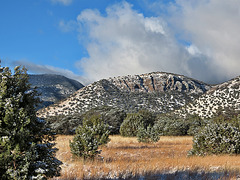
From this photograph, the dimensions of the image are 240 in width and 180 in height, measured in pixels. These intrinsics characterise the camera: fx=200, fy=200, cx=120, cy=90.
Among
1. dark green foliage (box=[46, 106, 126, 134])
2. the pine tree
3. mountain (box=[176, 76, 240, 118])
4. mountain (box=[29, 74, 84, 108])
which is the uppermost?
mountain (box=[29, 74, 84, 108])

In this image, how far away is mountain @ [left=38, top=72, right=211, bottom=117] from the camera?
70625 mm

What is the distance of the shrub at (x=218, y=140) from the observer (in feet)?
39.1

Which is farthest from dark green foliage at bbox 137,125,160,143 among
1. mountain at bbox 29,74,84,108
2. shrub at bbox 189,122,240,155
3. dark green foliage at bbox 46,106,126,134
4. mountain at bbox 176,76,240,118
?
mountain at bbox 29,74,84,108

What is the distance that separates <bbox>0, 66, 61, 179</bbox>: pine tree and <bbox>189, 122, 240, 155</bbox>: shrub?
33.6 ft

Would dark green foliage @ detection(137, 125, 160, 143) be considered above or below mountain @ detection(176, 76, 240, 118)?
below

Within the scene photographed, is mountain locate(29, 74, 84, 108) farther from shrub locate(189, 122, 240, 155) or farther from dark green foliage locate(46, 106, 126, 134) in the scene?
shrub locate(189, 122, 240, 155)

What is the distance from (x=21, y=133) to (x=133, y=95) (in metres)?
81.3

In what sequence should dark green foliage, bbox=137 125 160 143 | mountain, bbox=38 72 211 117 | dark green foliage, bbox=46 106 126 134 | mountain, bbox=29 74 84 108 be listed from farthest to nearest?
mountain, bbox=29 74 84 108 < mountain, bbox=38 72 211 117 < dark green foliage, bbox=46 106 126 134 < dark green foliage, bbox=137 125 160 143

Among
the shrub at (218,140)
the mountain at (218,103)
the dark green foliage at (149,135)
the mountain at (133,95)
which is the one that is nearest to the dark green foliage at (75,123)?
the dark green foliage at (149,135)

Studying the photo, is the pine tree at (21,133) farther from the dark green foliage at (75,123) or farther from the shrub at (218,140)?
the dark green foliage at (75,123)

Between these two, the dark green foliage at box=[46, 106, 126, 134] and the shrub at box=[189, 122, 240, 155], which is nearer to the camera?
the shrub at box=[189, 122, 240, 155]

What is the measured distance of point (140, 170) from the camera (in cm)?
721

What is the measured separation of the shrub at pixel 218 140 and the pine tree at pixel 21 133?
10245 millimetres

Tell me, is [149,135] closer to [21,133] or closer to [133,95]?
[21,133]
